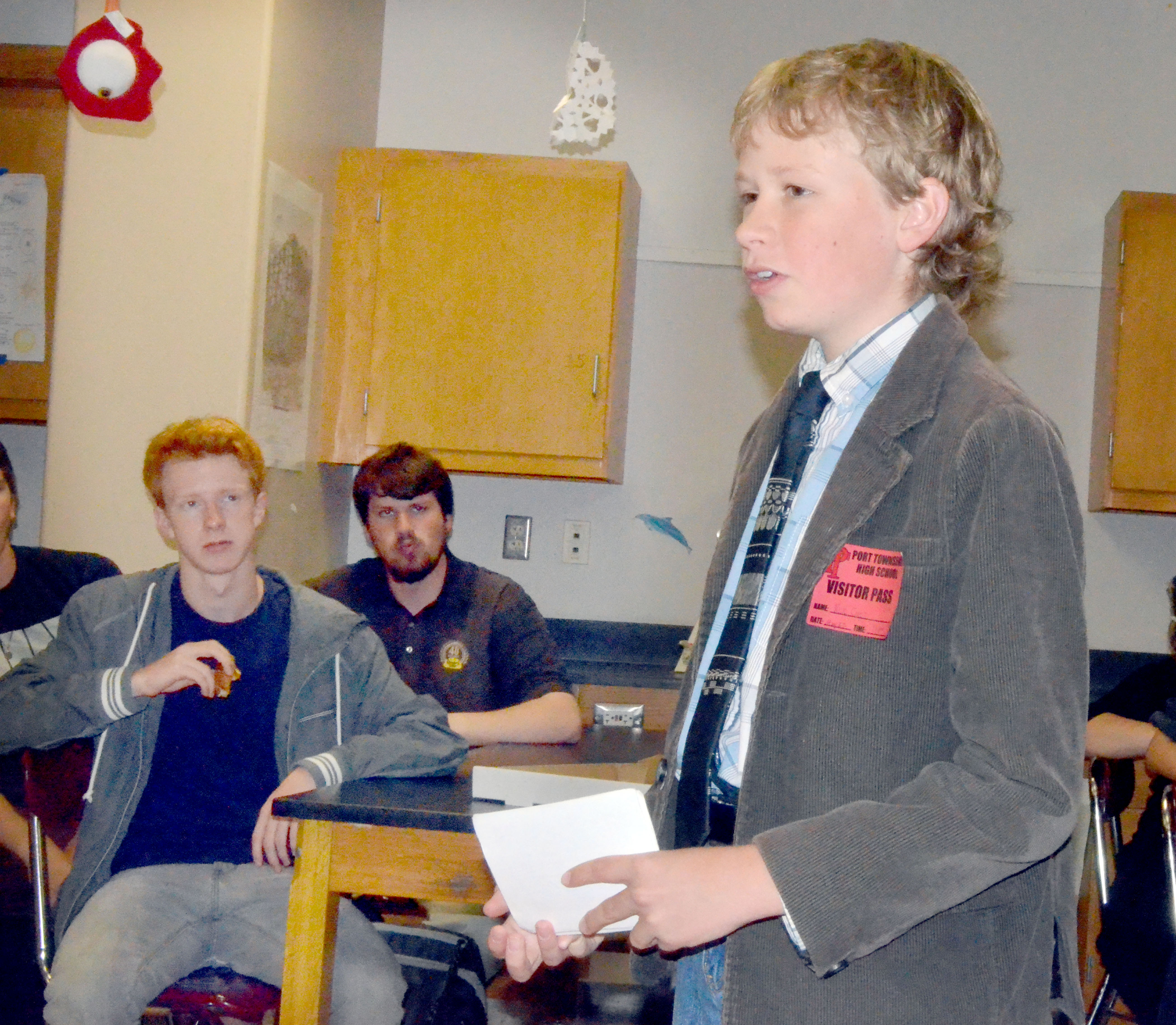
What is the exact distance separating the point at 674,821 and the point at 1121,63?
3645 mm

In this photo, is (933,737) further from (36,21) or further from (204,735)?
(36,21)

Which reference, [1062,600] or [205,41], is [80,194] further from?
[1062,600]

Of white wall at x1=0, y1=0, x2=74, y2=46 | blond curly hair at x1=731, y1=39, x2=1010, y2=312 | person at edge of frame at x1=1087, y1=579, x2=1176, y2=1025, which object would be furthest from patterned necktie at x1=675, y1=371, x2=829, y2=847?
white wall at x1=0, y1=0, x2=74, y2=46

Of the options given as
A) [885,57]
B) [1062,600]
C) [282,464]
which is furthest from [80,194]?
[1062,600]

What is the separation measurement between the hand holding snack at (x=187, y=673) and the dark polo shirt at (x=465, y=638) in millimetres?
896

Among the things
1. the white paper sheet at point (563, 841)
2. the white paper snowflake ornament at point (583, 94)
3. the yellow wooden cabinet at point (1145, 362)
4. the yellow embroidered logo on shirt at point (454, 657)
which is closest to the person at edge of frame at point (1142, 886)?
the yellow wooden cabinet at point (1145, 362)

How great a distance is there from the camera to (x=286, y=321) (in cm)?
307

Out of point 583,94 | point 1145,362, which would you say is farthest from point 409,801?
point 1145,362

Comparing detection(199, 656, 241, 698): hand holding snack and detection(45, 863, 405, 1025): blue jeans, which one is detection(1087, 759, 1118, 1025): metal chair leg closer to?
detection(45, 863, 405, 1025): blue jeans

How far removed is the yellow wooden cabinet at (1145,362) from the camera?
11.1 feet

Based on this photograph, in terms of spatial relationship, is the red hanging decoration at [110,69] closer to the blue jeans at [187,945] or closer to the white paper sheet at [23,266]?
the white paper sheet at [23,266]

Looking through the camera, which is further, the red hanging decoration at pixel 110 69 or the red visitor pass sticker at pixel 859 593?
the red hanging decoration at pixel 110 69

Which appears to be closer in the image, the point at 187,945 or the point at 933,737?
the point at 933,737

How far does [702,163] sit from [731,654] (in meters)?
3.22
